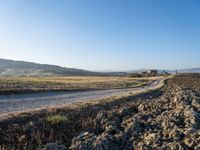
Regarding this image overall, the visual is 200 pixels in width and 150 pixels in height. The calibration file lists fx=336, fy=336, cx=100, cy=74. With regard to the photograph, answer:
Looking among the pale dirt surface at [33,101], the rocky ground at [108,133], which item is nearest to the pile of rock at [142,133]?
the rocky ground at [108,133]

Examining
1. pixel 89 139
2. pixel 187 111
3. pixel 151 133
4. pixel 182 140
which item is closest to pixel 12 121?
pixel 89 139

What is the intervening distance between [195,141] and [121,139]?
2911 millimetres

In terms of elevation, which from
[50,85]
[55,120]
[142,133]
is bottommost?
[142,133]

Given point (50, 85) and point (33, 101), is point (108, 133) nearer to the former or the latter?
point (33, 101)

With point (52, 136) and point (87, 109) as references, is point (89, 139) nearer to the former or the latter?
point (52, 136)

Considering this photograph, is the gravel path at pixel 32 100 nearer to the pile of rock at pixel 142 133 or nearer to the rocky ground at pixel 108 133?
the rocky ground at pixel 108 133

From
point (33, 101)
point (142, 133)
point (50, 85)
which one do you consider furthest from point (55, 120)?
point (50, 85)

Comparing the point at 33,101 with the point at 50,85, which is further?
the point at 50,85


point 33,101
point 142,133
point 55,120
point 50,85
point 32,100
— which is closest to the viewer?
point 142,133

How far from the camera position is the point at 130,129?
15.0 meters

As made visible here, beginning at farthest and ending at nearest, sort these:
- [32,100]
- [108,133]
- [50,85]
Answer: [50,85]
[32,100]
[108,133]

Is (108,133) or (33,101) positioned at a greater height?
(33,101)

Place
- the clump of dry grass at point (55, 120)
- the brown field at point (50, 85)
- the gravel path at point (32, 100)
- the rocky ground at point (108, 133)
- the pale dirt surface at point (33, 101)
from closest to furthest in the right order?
the rocky ground at point (108, 133), the clump of dry grass at point (55, 120), the pale dirt surface at point (33, 101), the gravel path at point (32, 100), the brown field at point (50, 85)

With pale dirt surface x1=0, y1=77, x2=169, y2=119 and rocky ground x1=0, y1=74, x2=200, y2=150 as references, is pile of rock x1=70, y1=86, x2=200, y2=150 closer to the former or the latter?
rocky ground x1=0, y1=74, x2=200, y2=150
